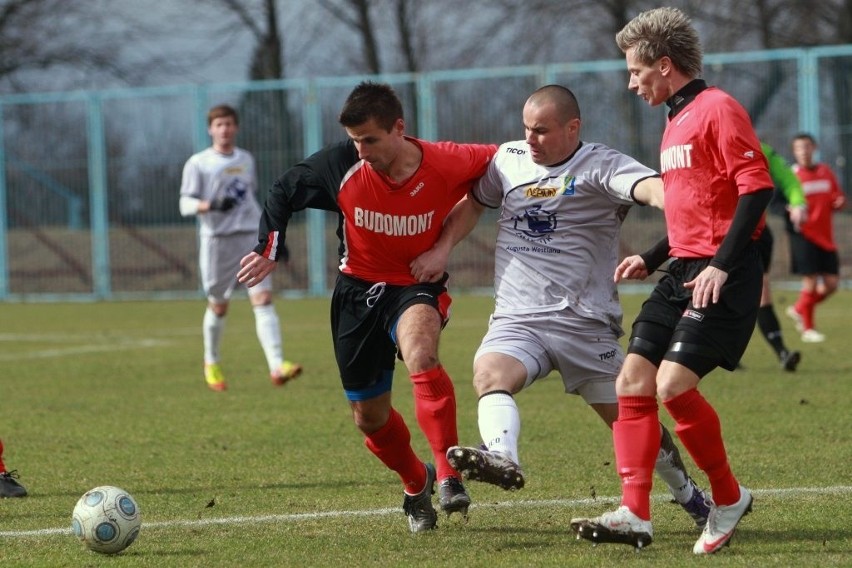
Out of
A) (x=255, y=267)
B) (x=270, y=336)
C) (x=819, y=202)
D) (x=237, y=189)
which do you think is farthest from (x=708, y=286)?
(x=819, y=202)

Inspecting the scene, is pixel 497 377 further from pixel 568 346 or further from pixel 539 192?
pixel 539 192

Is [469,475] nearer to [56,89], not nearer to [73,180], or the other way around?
[73,180]

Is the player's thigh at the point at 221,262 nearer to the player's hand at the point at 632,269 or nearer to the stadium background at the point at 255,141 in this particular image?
the player's hand at the point at 632,269

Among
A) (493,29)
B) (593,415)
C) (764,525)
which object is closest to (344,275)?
(764,525)

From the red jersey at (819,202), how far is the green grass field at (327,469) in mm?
1301

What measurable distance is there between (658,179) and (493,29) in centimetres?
2876

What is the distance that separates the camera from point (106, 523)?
526 centimetres

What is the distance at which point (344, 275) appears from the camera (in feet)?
19.5

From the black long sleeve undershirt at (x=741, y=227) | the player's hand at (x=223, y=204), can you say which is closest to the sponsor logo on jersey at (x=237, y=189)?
the player's hand at (x=223, y=204)

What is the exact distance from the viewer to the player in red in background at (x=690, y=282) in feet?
16.0

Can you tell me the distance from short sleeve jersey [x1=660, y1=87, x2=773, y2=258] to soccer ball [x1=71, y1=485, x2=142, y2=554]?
2257mm

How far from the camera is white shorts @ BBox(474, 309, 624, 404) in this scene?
215 inches

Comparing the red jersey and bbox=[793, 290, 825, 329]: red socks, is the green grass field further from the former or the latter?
the red jersey

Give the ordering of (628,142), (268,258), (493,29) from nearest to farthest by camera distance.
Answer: (268,258)
(628,142)
(493,29)
